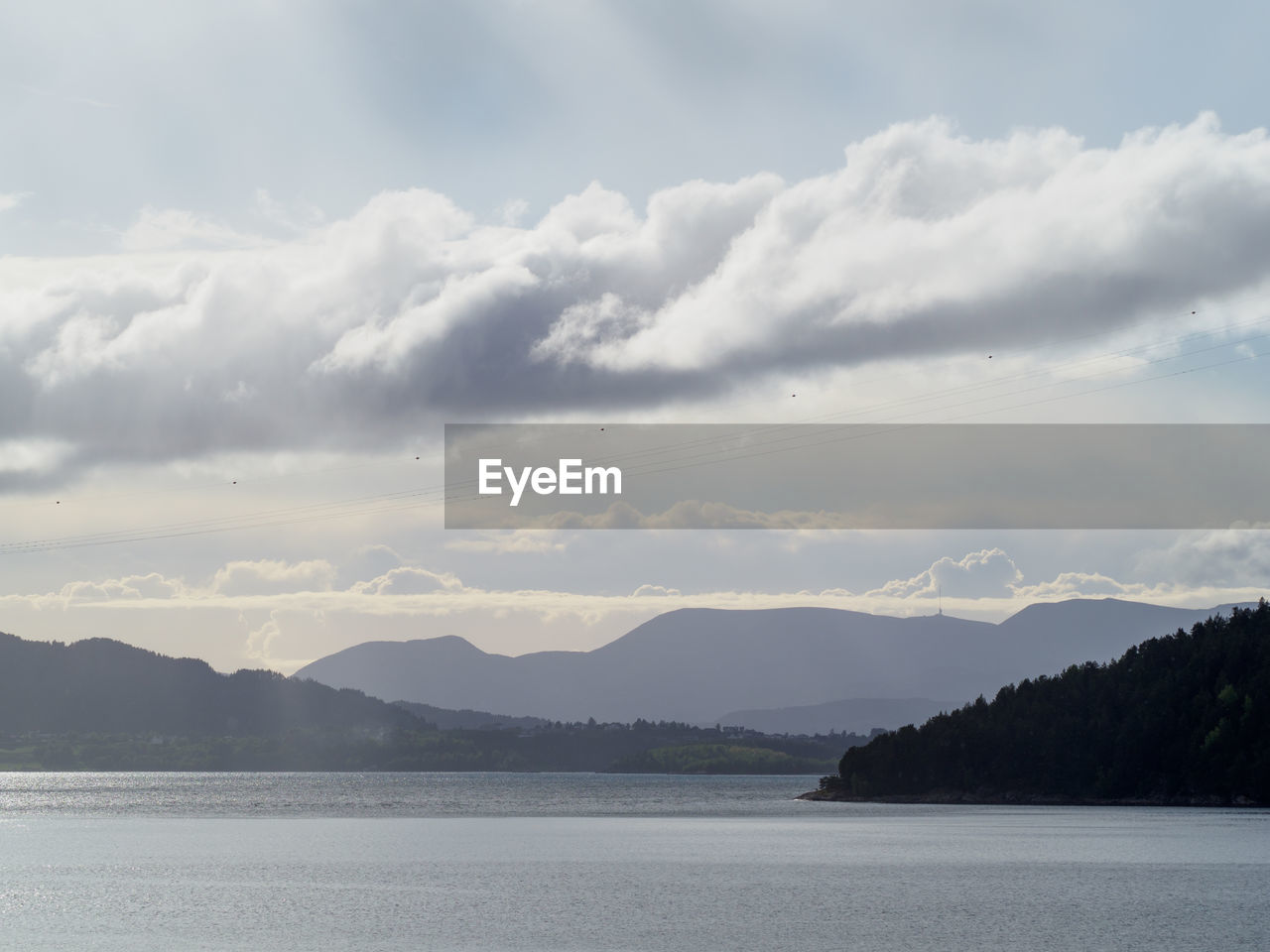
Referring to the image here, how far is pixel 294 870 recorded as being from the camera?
12094 cm

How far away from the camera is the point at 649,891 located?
102 meters

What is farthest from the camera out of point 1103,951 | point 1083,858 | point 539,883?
point 1083,858

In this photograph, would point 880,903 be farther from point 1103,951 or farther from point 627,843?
point 627,843

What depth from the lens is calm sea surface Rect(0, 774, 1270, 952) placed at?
252 feet

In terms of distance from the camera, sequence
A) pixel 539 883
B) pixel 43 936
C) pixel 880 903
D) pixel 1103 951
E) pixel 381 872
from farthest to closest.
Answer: pixel 381 872, pixel 539 883, pixel 880 903, pixel 43 936, pixel 1103 951

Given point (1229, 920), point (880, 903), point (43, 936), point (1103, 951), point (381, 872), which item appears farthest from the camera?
point (381, 872)

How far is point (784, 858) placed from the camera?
132 metres

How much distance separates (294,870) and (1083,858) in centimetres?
7449

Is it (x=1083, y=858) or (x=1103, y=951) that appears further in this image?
(x=1083, y=858)

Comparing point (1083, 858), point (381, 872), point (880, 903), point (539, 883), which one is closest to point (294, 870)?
point (381, 872)

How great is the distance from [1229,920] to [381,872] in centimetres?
6994

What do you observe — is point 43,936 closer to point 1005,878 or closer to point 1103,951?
point 1103,951

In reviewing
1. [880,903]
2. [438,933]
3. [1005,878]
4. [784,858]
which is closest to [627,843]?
[784,858]

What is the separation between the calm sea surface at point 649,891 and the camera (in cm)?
7688
